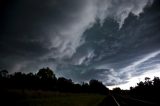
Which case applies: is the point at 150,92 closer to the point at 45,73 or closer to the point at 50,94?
the point at 50,94

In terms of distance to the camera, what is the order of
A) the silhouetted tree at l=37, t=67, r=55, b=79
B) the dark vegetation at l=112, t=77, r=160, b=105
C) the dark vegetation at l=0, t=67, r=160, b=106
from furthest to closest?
1. the silhouetted tree at l=37, t=67, r=55, b=79
2. the dark vegetation at l=112, t=77, r=160, b=105
3. the dark vegetation at l=0, t=67, r=160, b=106

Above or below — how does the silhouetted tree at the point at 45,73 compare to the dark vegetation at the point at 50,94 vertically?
above

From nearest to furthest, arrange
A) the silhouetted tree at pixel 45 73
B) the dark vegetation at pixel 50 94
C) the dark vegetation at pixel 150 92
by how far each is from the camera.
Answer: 1. the dark vegetation at pixel 50 94
2. the dark vegetation at pixel 150 92
3. the silhouetted tree at pixel 45 73

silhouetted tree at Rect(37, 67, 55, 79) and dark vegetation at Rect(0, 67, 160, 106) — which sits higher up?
silhouetted tree at Rect(37, 67, 55, 79)

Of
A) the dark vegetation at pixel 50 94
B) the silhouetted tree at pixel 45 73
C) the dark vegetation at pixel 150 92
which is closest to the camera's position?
the dark vegetation at pixel 50 94

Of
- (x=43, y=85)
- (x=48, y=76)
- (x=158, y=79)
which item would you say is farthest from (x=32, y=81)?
(x=158, y=79)

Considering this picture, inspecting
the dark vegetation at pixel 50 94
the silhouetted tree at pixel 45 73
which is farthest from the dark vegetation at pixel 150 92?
the silhouetted tree at pixel 45 73

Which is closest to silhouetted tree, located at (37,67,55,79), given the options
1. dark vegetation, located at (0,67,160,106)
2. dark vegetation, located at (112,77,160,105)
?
dark vegetation, located at (0,67,160,106)

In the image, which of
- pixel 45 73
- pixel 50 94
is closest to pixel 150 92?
pixel 50 94

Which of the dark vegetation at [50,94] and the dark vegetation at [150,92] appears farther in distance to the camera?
the dark vegetation at [150,92]

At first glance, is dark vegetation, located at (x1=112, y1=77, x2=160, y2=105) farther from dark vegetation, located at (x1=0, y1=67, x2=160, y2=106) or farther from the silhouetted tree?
the silhouetted tree

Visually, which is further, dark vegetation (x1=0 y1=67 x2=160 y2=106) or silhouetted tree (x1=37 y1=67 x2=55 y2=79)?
silhouetted tree (x1=37 y1=67 x2=55 y2=79)

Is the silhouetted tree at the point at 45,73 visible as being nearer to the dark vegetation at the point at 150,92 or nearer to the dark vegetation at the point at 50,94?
the dark vegetation at the point at 50,94

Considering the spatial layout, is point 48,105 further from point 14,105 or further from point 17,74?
point 17,74
